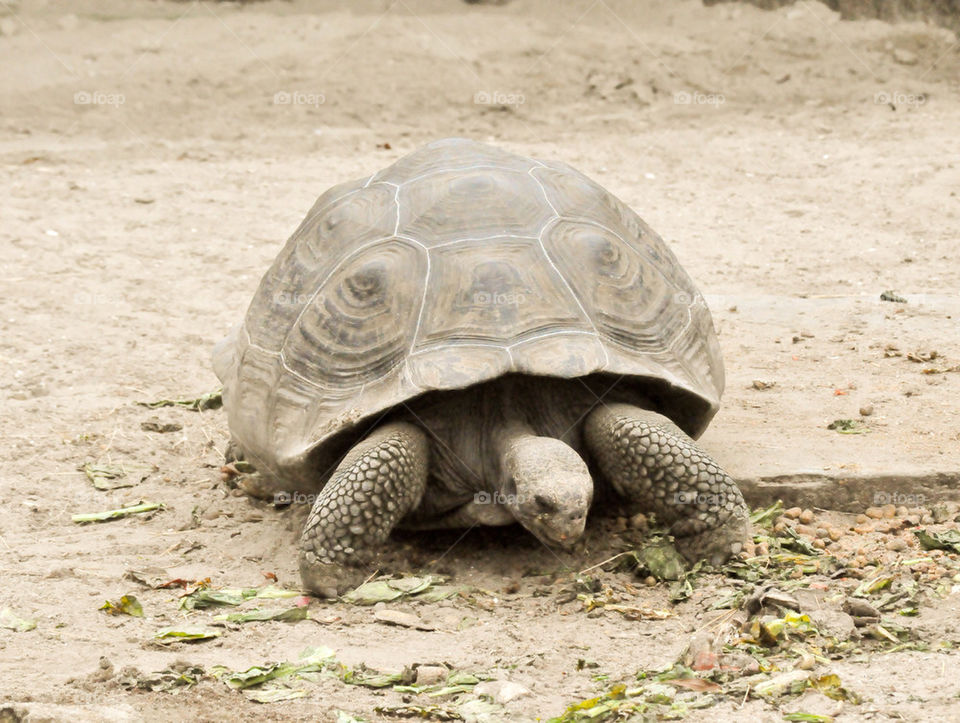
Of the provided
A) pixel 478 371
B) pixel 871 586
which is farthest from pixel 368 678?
pixel 871 586

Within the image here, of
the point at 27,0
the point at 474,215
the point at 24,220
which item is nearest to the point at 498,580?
the point at 474,215

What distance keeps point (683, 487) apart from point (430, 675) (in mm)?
1178

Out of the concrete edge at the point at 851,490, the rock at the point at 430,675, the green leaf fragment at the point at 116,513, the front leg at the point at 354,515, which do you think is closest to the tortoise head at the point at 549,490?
the front leg at the point at 354,515

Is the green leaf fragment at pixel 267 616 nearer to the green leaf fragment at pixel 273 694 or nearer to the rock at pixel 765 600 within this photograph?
the green leaf fragment at pixel 273 694

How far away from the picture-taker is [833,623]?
10.9 ft

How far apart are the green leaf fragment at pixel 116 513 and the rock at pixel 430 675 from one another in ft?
6.34

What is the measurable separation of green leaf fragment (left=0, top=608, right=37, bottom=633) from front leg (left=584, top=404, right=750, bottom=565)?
1830mm

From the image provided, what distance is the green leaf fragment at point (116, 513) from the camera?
4.74 metres

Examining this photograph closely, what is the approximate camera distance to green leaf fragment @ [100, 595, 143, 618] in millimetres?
3732

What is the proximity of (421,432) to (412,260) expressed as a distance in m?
0.58

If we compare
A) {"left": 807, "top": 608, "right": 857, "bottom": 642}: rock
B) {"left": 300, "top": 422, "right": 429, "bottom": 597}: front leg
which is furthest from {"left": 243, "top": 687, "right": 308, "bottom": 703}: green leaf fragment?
{"left": 807, "top": 608, "right": 857, "bottom": 642}: rock

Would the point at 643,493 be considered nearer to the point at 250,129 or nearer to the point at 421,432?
the point at 421,432

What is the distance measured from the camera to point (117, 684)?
3111 mm

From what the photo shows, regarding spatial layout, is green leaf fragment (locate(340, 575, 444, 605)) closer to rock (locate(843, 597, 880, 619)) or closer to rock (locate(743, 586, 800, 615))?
rock (locate(743, 586, 800, 615))
